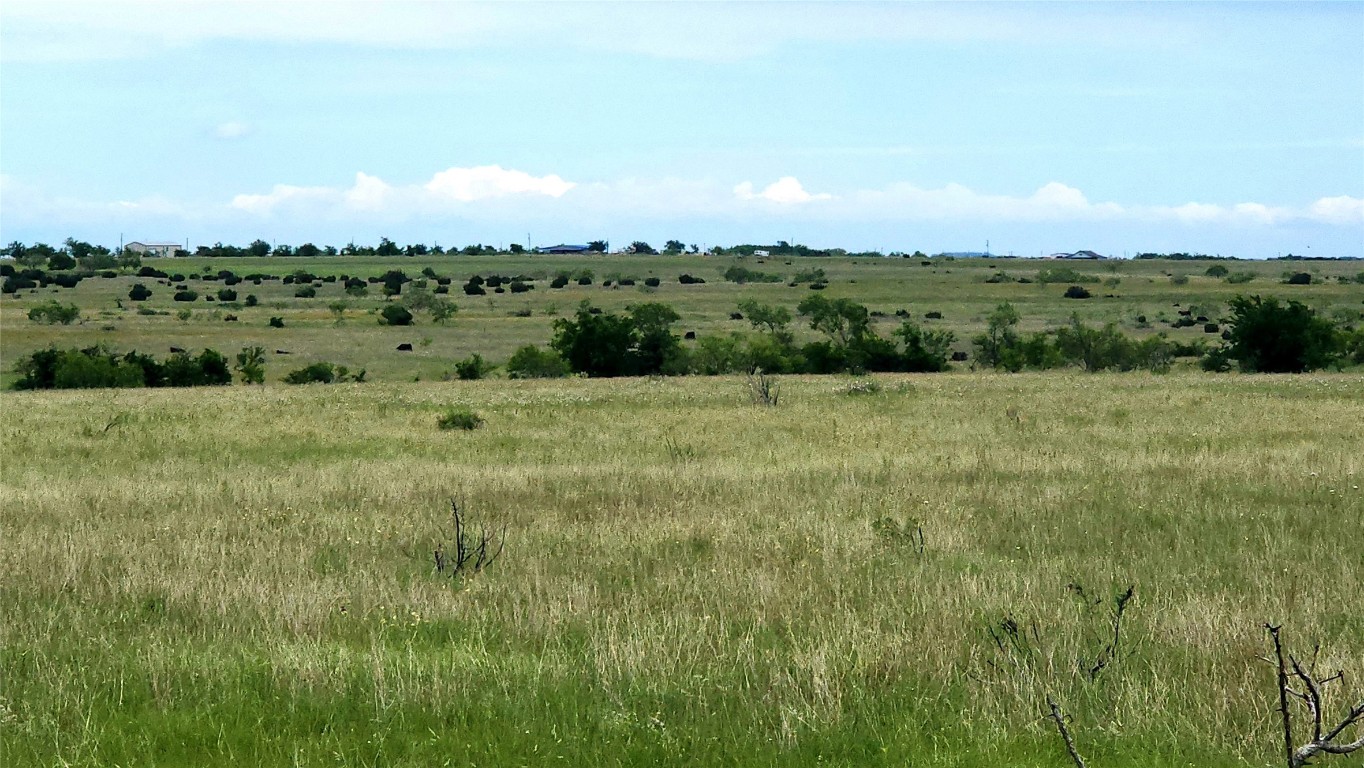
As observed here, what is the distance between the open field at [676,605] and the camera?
21.0 ft

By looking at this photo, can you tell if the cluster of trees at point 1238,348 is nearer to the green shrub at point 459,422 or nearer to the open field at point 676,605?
the open field at point 676,605

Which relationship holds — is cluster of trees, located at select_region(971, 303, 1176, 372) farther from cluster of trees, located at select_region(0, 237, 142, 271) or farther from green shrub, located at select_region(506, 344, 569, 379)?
cluster of trees, located at select_region(0, 237, 142, 271)

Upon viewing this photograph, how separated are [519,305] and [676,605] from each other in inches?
3825

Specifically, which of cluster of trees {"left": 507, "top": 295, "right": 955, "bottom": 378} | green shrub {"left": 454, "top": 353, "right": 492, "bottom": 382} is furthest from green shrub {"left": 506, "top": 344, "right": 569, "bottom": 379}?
green shrub {"left": 454, "top": 353, "right": 492, "bottom": 382}

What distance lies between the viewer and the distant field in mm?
66438

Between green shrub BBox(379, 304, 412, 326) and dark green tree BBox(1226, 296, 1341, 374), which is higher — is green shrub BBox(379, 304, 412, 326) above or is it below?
below

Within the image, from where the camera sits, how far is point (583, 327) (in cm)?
5375

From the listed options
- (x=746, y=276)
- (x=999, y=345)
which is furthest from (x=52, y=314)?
(x=746, y=276)

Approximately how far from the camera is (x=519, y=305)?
4122 inches

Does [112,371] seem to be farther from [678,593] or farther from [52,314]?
[678,593]

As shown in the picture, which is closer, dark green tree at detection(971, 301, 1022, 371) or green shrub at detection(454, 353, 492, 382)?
green shrub at detection(454, 353, 492, 382)

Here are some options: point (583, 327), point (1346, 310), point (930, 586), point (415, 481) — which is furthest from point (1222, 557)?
point (1346, 310)

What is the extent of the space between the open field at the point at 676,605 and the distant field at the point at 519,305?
4125 centimetres

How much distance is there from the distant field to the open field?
4125 centimetres
